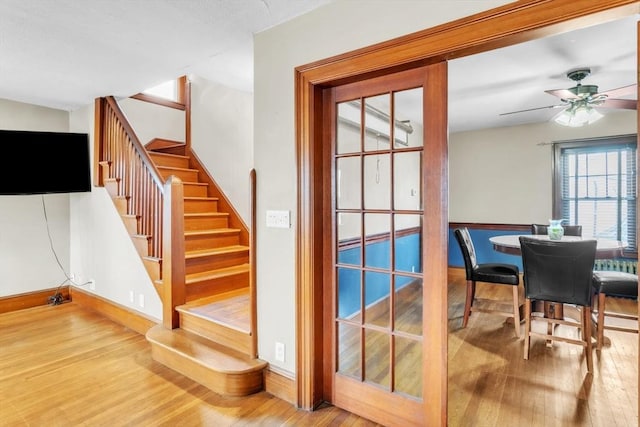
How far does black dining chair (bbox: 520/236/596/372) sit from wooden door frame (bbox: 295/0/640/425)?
5.08 feet

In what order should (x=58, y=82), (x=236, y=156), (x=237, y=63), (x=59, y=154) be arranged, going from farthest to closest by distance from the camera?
(x=236, y=156), (x=59, y=154), (x=58, y=82), (x=237, y=63)

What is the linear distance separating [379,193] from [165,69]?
2272 mm

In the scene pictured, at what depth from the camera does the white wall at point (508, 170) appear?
5184mm

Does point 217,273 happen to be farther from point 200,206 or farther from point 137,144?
point 137,144

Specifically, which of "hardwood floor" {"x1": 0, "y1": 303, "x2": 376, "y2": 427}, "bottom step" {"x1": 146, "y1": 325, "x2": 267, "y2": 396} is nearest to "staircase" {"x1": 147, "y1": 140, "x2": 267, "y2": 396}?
"bottom step" {"x1": 146, "y1": 325, "x2": 267, "y2": 396}

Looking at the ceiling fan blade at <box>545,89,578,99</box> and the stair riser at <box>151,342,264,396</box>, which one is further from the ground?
the ceiling fan blade at <box>545,89,578,99</box>

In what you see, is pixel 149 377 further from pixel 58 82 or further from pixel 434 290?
pixel 58 82

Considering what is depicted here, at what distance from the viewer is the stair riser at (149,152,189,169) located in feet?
14.4

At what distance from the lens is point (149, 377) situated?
2541 mm

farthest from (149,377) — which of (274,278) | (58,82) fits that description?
(58,82)

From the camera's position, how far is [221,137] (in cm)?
493

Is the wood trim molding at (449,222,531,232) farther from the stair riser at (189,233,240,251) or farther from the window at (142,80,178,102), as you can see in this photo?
the window at (142,80,178,102)

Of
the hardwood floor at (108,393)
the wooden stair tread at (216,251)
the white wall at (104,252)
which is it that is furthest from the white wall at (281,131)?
the white wall at (104,252)

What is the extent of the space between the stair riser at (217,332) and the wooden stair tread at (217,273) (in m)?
0.43
